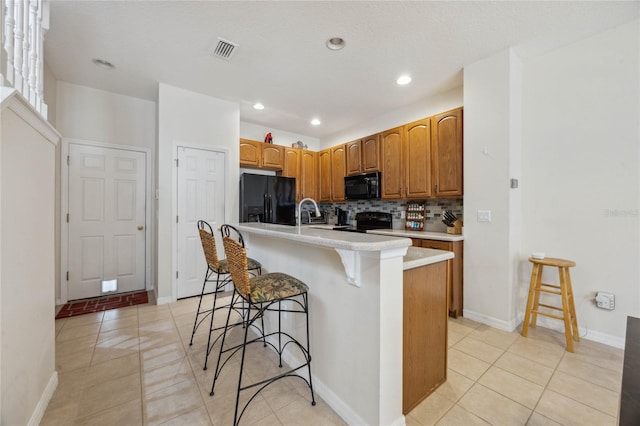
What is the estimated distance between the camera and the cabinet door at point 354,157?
427cm

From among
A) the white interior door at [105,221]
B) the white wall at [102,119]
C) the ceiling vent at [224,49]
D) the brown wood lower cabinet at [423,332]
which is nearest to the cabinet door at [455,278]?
the brown wood lower cabinet at [423,332]

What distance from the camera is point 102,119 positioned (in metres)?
3.40

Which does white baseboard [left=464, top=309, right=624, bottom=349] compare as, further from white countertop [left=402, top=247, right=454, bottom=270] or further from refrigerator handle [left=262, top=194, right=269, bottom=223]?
refrigerator handle [left=262, top=194, right=269, bottom=223]

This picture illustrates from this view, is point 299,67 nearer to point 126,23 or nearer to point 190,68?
point 190,68

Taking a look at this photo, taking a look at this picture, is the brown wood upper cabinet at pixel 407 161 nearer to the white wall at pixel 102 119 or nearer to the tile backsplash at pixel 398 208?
the tile backsplash at pixel 398 208

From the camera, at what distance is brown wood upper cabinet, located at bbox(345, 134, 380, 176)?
398 centimetres

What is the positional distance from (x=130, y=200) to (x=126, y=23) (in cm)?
228

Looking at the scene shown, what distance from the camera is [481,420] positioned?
140cm

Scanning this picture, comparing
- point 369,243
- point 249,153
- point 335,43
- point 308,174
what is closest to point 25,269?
point 369,243

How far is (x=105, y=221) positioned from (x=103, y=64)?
1.93 m

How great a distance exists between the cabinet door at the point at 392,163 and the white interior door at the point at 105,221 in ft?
11.6

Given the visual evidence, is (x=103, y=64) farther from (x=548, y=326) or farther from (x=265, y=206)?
(x=548, y=326)

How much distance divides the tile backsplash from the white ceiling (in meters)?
1.50

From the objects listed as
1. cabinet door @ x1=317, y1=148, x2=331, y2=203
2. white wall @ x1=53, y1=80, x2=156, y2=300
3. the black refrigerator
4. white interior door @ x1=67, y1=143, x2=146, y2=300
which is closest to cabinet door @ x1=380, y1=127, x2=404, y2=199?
cabinet door @ x1=317, y1=148, x2=331, y2=203
